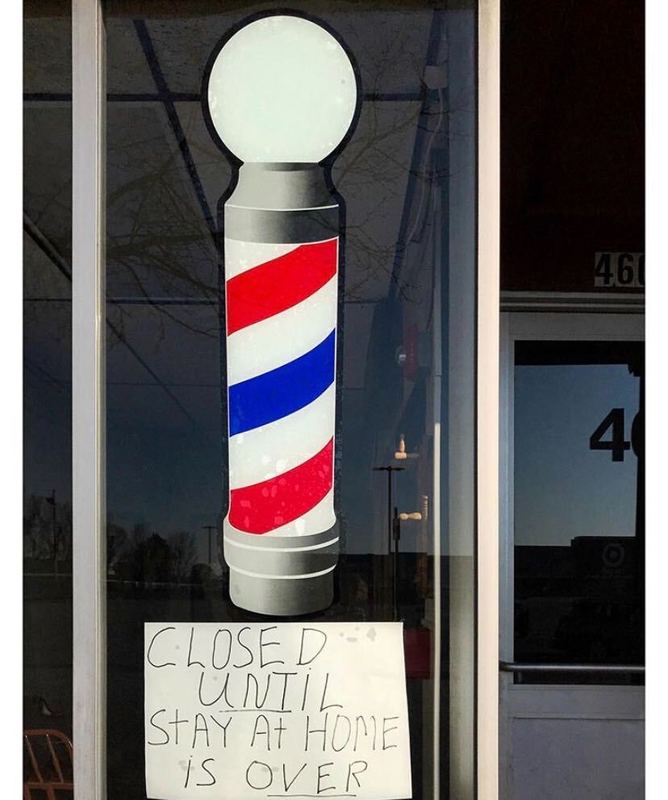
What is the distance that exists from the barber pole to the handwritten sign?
86mm

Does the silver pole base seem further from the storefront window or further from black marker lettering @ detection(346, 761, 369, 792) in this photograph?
black marker lettering @ detection(346, 761, 369, 792)

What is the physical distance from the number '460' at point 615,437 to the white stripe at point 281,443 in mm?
2698

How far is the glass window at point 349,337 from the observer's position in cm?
195

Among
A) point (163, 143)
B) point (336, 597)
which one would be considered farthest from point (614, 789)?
point (163, 143)

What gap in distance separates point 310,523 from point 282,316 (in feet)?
1.30

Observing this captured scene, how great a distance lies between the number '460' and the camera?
14.4 feet

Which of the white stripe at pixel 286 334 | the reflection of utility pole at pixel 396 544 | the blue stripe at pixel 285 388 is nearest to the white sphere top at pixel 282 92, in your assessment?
the white stripe at pixel 286 334

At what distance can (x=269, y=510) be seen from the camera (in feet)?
6.36

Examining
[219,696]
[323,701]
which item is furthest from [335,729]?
[219,696]

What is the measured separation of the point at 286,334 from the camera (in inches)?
76.5

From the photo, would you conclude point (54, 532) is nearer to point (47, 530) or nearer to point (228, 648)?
point (47, 530)

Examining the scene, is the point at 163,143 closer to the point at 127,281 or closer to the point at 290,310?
the point at 127,281

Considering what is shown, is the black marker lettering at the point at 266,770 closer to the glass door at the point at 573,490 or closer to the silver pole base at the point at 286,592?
the silver pole base at the point at 286,592

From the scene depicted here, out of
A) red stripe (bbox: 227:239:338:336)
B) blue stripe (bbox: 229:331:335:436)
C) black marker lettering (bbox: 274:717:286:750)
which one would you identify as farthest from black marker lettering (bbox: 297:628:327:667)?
red stripe (bbox: 227:239:338:336)
